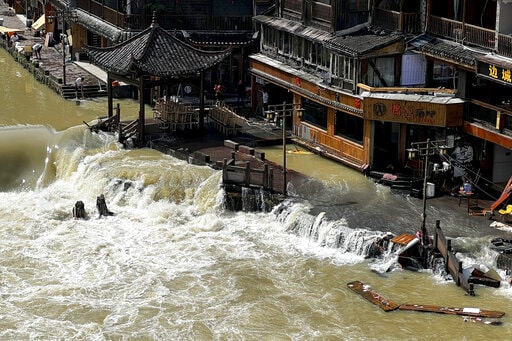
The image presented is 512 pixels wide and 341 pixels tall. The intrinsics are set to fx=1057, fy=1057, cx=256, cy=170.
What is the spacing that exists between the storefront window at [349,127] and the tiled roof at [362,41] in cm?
373

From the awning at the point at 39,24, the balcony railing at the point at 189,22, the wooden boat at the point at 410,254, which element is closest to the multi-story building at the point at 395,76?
the wooden boat at the point at 410,254

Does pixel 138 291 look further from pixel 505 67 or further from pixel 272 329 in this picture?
pixel 505 67

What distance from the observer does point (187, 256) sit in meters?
48.6

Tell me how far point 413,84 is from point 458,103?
17.2 feet

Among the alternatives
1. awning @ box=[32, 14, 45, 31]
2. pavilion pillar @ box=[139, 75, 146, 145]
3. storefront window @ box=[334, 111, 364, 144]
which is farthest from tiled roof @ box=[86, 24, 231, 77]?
awning @ box=[32, 14, 45, 31]

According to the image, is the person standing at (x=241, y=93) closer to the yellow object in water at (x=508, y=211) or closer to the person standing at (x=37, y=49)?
the person standing at (x=37, y=49)

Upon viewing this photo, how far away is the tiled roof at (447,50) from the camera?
171 feet

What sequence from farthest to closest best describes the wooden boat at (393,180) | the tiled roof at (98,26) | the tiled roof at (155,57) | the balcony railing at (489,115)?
the tiled roof at (98,26) < the tiled roof at (155,57) < the wooden boat at (393,180) < the balcony railing at (489,115)

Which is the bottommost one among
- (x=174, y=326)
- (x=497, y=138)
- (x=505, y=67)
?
(x=174, y=326)

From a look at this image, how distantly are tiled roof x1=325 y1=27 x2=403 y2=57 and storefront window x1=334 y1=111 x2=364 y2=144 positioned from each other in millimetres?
3726

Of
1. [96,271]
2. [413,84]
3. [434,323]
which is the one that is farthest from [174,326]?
[413,84]

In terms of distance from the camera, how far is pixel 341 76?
58.3 metres

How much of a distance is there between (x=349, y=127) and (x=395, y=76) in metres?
3.82

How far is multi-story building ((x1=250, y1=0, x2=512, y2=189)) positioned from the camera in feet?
172
